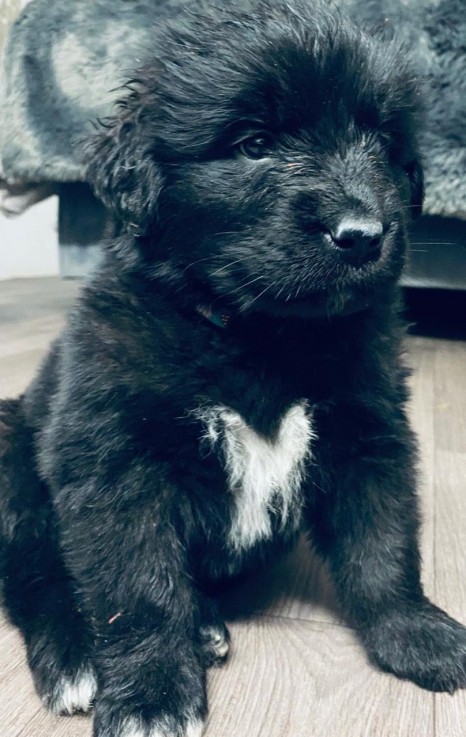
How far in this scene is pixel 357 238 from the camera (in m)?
1.22

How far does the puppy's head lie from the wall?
5048mm

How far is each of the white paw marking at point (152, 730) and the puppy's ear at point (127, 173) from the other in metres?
0.81

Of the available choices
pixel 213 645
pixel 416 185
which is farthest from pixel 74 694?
pixel 416 185

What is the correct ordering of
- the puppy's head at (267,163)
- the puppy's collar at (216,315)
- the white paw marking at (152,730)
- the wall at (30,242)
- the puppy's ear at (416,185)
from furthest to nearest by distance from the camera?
1. the wall at (30,242)
2. the puppy's ear at (416,185)
3. the puppy's collar at (216,315)
4. the puppy's head at (267,163)
5. the white paw marking at (152,730)

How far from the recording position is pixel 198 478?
131 centimetres

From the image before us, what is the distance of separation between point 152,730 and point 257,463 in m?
0.46

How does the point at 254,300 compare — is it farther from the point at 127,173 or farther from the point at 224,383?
the point at 127,173

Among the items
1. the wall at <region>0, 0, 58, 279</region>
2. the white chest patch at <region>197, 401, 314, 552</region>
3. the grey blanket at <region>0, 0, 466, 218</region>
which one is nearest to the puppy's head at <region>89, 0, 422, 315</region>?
the white chest patch at <region>197, 401, 314, 552</region>

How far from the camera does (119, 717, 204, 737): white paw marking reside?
1141mm

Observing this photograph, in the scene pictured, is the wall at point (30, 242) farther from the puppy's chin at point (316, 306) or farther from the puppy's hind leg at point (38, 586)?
the puppy's chin at point (316, 306)

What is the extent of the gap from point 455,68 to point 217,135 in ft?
7.46

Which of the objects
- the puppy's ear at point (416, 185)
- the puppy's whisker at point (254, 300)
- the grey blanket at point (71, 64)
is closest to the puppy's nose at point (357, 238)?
the puppy's whisker at point (254, 300)

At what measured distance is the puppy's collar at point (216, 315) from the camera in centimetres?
136

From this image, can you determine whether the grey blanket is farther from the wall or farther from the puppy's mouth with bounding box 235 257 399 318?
the wall
